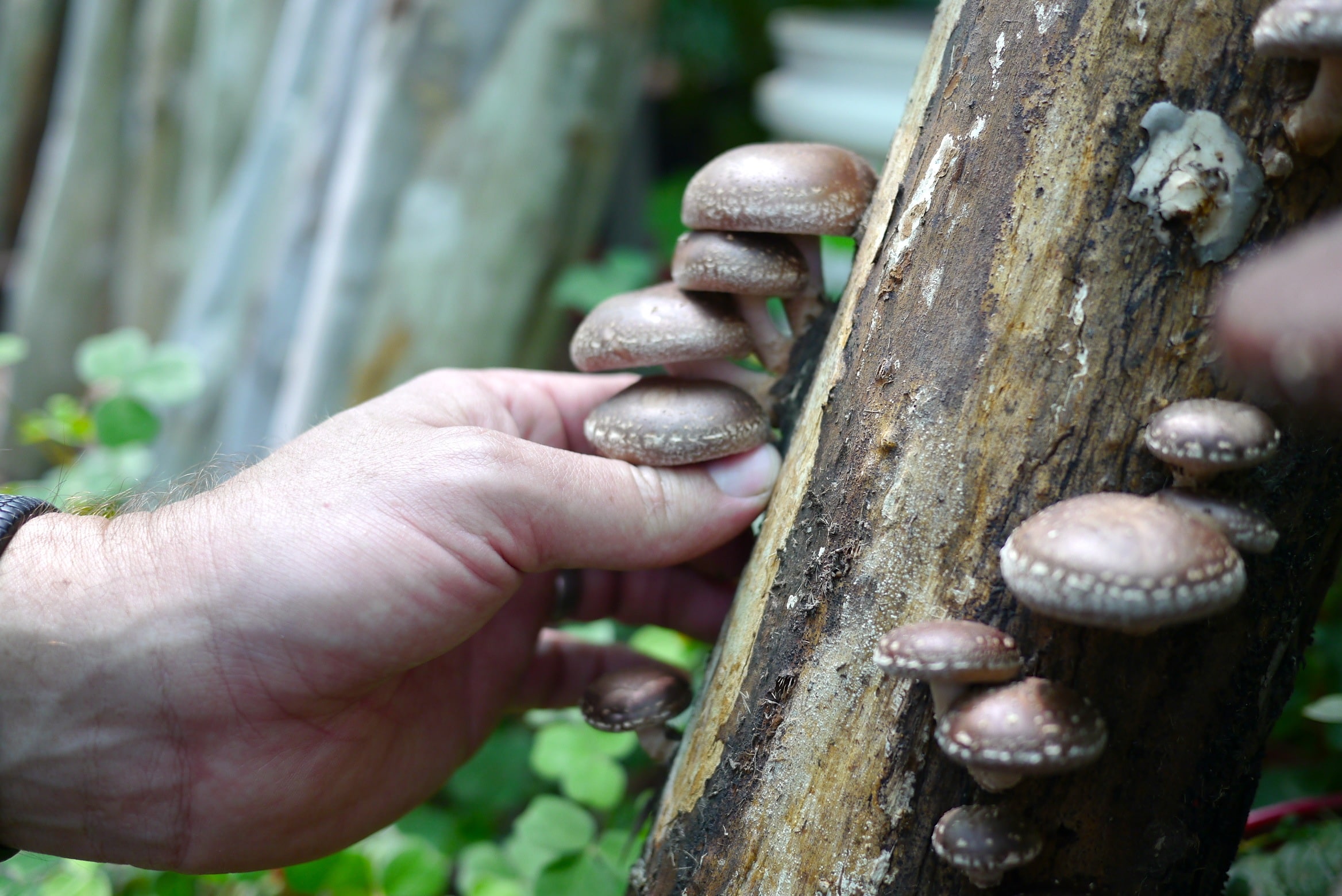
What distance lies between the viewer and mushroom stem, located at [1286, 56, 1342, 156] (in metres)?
1.31

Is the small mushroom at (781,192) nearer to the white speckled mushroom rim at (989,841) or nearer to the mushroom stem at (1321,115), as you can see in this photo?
the mushroom stem at (1321,115)

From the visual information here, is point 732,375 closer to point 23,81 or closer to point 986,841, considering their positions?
point 986,841

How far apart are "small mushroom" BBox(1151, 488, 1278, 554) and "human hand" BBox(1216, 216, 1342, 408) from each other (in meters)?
0.46

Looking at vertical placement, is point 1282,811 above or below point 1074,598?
below

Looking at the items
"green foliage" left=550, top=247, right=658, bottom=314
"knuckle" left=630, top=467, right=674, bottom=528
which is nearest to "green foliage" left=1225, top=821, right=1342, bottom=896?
"knuckle" left=630, top=467, right=674, bottom=528

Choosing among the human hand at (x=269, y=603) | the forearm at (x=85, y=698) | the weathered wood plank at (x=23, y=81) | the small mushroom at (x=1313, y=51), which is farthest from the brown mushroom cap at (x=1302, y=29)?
the weathered wood plank at (x=23, y=81)

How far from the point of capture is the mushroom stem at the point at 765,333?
2084 mm

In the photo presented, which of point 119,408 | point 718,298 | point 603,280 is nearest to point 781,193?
point 718,298

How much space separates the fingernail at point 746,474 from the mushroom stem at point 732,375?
0.21 meters

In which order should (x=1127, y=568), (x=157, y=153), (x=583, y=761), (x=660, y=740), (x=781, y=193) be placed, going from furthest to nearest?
(x=157, y=153) → (x=583, y=761) → (x=660, y=740) → (x=781, y=193) → (x=1127, y=568)

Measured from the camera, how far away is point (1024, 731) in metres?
1.26

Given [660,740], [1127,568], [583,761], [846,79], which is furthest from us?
[846,79]

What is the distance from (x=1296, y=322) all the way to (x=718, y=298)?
1313 mm

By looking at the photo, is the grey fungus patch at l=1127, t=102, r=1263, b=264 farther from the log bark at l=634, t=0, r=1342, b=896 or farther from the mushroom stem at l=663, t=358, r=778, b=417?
the mushroom stem at l=663, t=358, r=778, b=417
